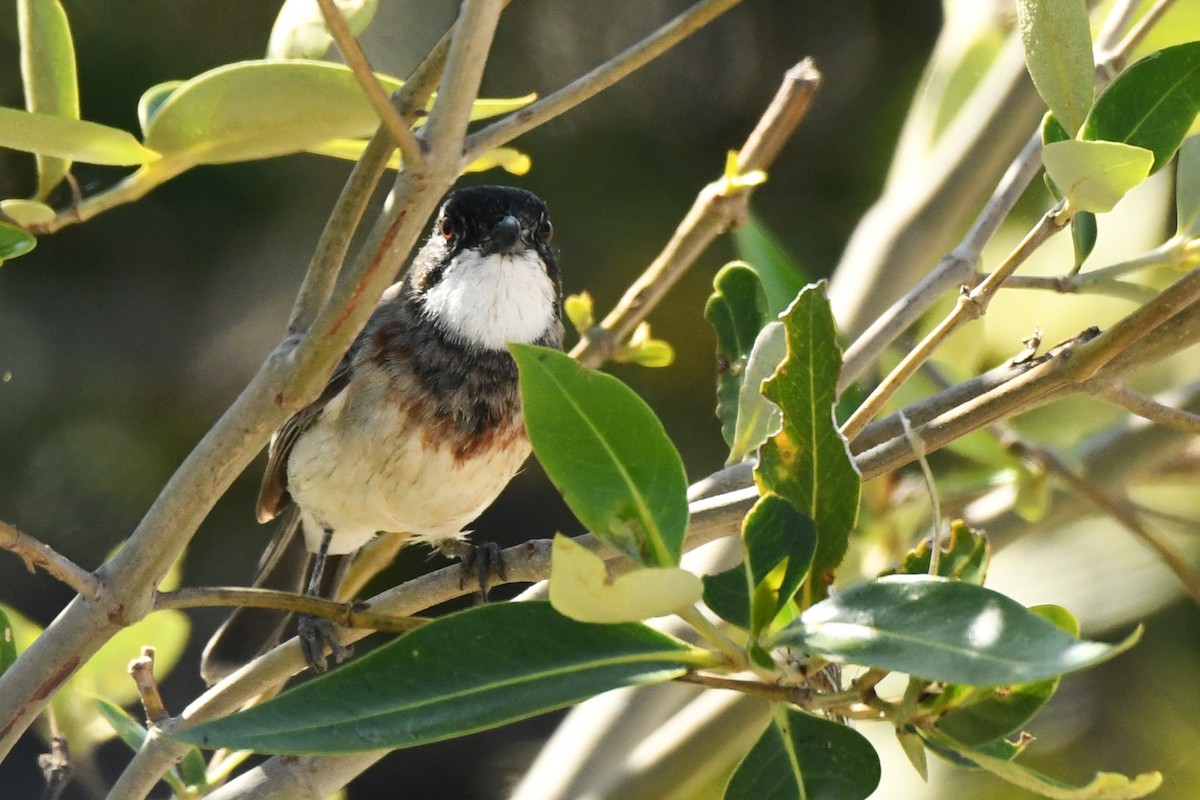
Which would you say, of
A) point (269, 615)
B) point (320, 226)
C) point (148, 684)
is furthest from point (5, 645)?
point (320, 226)

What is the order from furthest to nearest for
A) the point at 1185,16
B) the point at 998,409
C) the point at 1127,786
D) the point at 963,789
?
the point at 963,789 → the point at 1185,16 → the point at 998,409 → the point at 1127,786

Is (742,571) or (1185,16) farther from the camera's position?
(1185,16)

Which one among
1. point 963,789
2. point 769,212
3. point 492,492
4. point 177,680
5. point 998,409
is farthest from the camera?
point 769,212

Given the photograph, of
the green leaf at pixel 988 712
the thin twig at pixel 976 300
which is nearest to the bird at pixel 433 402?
the thin twig at pixel 976 300

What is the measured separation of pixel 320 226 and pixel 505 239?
2270 millimetres

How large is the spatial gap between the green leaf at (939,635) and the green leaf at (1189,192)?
802 mm

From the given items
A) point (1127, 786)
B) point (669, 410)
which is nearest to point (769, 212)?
point (669, 410)

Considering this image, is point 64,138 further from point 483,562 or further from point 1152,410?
point 483,562

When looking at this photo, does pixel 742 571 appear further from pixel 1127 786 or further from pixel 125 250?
pixel 125 250

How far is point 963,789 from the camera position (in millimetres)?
3303

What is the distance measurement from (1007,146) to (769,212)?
2.57 meters

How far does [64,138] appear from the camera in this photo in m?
Answer: 1.49

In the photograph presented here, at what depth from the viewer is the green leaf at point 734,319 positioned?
210 cm

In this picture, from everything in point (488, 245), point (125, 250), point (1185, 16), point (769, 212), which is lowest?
point (1185, 16)
